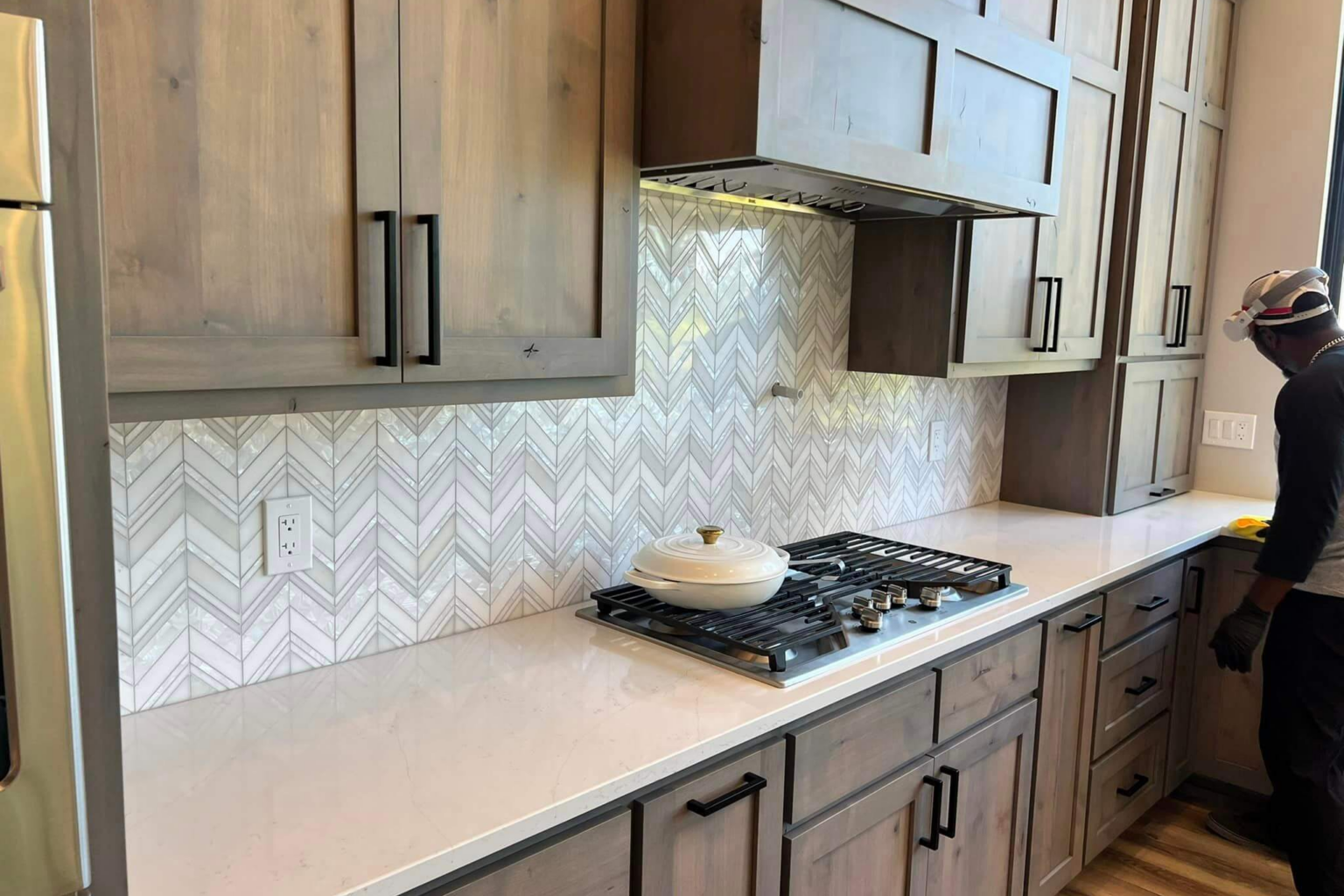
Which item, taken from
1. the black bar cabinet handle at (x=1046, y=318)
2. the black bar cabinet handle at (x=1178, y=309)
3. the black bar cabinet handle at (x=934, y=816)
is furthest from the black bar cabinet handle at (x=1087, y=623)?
the black bar cabinet handle at (x=1178, y=309)

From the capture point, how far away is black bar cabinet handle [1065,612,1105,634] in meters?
2.29

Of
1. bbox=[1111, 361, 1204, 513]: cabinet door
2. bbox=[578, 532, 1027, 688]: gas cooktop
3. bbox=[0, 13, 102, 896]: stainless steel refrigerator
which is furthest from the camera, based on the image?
bbox=[1111, 361, 1204, 513]: cabinet door

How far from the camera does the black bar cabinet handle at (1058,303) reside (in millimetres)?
2628

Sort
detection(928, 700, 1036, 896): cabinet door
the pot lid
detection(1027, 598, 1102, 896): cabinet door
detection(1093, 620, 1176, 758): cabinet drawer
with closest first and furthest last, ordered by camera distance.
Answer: the pot lid, detection(928, 700, 1036, 896): cabinet door, detection(1027, 598, 1102, 896): cabinet door, detection(1093, 620, 1176, 758): cabinet drawer

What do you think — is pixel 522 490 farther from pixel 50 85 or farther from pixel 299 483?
pixel 50 85

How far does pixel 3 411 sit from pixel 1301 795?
2.89 m

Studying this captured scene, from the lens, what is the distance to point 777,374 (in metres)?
2.42

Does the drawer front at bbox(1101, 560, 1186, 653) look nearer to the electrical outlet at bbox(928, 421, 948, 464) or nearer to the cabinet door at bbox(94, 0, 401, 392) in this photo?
the electrical outlet at bbox(928, 421, 948, 464)

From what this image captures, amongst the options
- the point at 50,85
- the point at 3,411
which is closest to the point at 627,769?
the point at 3,411

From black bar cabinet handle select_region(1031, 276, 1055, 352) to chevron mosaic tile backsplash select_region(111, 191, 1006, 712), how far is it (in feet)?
1.18

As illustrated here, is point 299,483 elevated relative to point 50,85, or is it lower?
lower

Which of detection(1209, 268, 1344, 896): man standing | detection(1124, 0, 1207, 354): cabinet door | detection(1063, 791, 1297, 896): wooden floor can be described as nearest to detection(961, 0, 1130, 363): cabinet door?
detection(1124, 0, 1207, 354): cabinet door

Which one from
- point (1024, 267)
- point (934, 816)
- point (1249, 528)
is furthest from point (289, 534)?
point (1249, 528)

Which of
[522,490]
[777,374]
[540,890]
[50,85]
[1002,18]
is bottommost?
[540,890]
